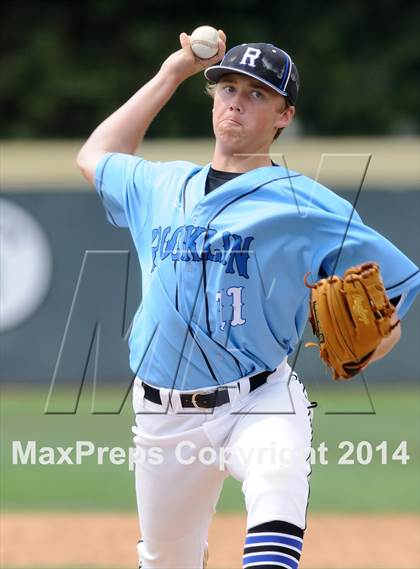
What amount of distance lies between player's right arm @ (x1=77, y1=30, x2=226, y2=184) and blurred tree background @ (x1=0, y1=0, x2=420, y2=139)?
1348 centimetres

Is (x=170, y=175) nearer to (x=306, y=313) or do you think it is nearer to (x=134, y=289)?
(x=306, y=313)

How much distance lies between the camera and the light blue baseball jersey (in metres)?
3.81

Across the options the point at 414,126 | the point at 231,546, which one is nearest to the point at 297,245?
the point at 231,546

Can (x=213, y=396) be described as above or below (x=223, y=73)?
below

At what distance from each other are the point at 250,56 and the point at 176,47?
14.3 m

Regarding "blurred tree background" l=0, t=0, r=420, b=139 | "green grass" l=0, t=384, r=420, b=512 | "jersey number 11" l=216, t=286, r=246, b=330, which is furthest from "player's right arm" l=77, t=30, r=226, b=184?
"blurred tree background" l=0, t=0, r=420, b=139

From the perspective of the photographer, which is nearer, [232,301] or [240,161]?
[232,301]

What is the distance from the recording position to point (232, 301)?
12.5 ft

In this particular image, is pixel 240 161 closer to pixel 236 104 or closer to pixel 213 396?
pixel 236 104

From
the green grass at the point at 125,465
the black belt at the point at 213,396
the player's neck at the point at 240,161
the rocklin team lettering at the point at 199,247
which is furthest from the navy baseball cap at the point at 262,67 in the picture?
the green grass at the point at 125,465

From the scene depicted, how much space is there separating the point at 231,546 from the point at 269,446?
2.56 meters

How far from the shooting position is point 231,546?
19.9ft

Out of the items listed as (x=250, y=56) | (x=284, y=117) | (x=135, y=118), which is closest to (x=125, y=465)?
(x=135, y=118)

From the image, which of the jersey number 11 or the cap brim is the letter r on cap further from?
the jersey number 11
